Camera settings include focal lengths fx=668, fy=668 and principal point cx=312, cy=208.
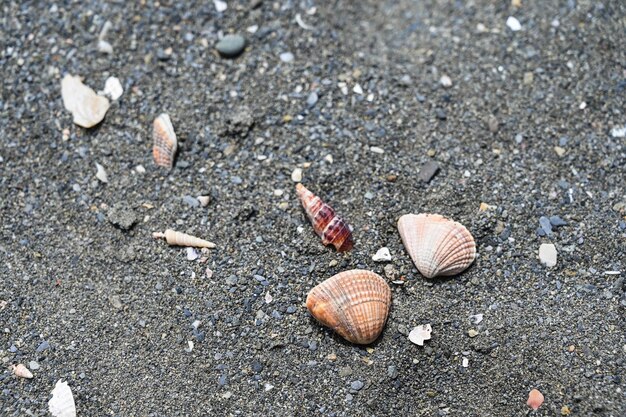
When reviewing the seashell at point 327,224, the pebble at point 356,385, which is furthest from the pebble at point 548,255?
the pebble at point 356,385

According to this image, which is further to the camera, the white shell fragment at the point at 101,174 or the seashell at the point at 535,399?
the white shell fragment at the point at 101,174

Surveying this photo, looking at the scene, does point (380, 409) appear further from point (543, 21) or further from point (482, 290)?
point (543, 21)

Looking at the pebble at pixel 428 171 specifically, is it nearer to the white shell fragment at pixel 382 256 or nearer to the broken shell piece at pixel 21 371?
the white shell fragment at pixel 382 256

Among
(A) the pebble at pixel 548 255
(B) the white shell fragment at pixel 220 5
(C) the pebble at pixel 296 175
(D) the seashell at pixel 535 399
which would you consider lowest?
(D) the seashell at pixel 535 399

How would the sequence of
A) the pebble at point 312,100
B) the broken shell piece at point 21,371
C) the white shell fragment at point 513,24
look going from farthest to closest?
the white shell fragment at point 513,24 → the pebble at point 312,100 → the broken shell piece at point 21,371

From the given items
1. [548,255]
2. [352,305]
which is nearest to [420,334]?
[352,305]

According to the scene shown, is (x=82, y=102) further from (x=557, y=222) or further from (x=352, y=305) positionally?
(x=557, y=222)

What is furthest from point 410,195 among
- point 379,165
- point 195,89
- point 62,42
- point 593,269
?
point 62,42
